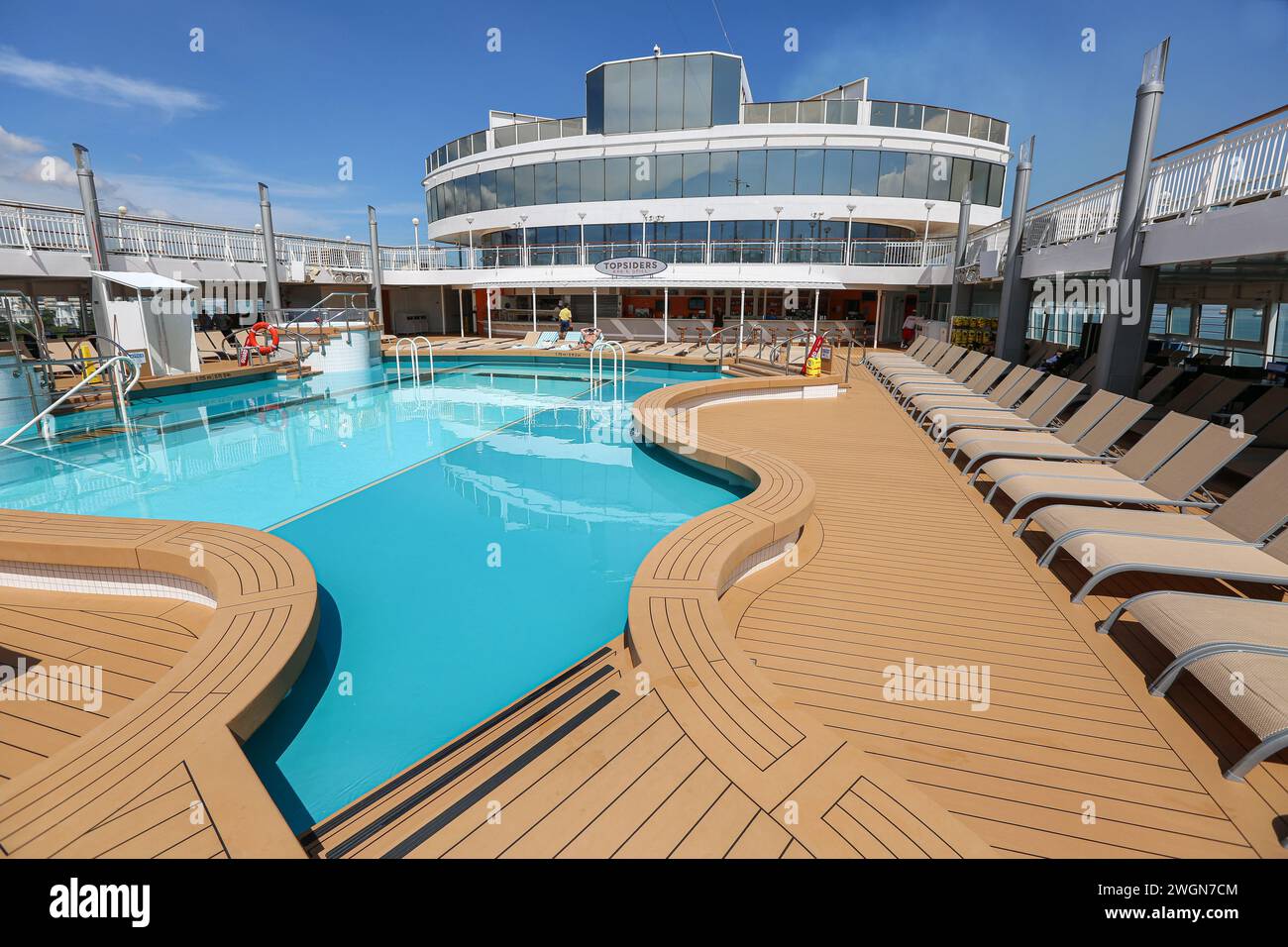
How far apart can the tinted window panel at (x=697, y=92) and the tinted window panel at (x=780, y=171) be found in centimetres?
273

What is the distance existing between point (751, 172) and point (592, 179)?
5967 mm

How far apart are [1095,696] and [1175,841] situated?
830 millimetres

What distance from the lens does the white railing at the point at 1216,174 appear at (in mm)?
5895

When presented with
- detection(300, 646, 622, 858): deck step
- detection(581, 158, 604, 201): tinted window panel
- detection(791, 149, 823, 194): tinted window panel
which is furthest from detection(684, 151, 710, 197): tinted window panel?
detection(300, 646, 622, 858): deck step

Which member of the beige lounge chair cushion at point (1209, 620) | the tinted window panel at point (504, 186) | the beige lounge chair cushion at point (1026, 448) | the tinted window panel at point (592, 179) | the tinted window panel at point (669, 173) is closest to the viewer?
the beige lounge chair cushion at point (1209, 620)

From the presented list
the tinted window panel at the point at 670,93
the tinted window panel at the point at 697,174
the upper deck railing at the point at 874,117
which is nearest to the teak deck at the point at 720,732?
the tinted window panel at the point at 697,174

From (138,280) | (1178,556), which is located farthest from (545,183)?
(1178,556)

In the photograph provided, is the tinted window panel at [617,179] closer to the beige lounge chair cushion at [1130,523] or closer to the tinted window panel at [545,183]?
the tinted window panel at [545,183]

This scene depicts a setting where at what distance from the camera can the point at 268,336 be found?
51.2ft

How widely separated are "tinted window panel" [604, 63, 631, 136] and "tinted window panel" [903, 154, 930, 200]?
1017 centimetres

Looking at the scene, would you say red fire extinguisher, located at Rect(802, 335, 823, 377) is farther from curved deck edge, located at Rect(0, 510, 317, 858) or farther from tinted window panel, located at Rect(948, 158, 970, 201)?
tinted window panel, located at Rect(948, 158, 970, 201)

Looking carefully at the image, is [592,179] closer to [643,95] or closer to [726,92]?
[643,95]

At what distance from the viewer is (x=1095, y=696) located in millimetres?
2854
